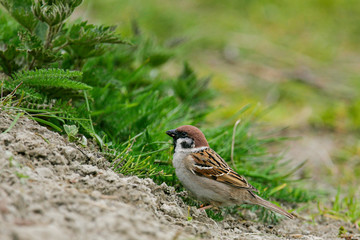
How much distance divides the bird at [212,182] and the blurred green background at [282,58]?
2.08 meters

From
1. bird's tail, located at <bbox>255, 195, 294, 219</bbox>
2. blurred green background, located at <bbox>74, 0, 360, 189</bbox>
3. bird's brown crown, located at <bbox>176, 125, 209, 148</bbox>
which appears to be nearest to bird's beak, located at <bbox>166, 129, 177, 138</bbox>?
bird's brown crown, located at <bbox>176, 125, 209, 148</bbox>

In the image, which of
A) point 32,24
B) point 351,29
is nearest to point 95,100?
point 32,24

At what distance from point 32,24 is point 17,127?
0.87 metres

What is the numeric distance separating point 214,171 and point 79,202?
1.48 meters

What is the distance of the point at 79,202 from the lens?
2.39 m

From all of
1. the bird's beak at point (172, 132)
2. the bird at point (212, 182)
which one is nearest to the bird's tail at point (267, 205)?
the bird at point (212, 182)

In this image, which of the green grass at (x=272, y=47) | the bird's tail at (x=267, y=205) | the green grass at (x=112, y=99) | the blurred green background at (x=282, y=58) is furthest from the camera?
the green grass at (x=272, y=47)

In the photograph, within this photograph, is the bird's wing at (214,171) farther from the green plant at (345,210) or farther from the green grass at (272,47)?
the green grass at (272,47)

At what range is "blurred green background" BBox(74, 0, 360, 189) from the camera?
6329 millimetres

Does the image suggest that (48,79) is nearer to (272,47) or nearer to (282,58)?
(282,58)

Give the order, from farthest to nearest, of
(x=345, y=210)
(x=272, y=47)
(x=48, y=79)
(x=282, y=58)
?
(x=272, y=47) < (x=282, y=58) < (x=345, y=210) < (x=48, y=79)

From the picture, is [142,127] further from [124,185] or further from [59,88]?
[124,185]

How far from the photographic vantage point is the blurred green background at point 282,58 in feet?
20.8

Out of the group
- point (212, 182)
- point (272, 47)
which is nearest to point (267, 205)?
point (212, 182)
